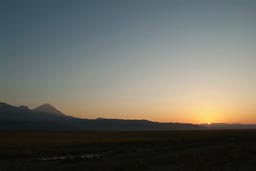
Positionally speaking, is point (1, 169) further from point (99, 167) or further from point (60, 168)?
point (99, 167)

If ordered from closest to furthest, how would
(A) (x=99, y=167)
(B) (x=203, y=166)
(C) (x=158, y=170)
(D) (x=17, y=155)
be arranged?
(B) (x=203, y=166), (C) (x=158, y=170), (A) (x=99, y=167), (D) (x=17, y=155)

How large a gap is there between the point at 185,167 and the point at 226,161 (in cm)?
640

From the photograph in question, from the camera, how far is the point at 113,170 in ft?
105

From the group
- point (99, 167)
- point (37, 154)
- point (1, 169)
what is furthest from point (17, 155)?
point (99, 167)

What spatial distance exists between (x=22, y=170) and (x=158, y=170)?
11015mm

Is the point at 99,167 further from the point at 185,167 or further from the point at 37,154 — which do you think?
the point at 37,154

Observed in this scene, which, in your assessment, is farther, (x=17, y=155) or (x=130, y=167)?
(x=17, y=155)

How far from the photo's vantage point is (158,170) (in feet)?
104

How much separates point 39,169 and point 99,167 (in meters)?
4.96

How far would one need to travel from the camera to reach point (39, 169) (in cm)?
3372

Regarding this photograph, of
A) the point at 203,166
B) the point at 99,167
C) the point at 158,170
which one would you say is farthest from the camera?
the point at 99,167

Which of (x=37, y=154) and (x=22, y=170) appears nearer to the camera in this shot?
(x=22, y=170)

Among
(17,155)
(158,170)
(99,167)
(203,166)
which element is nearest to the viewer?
(203,166)

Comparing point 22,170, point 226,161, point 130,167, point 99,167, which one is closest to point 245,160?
point 226,161
